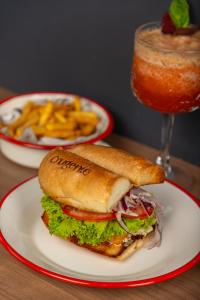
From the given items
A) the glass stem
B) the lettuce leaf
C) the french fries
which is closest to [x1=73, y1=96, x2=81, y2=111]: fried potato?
the french fries

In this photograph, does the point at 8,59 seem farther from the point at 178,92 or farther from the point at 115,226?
the point at 115,226

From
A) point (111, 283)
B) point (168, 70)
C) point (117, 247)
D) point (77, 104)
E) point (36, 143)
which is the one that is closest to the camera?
point (111, 283)

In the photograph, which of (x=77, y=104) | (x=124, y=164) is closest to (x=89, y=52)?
(x=77, y=104)

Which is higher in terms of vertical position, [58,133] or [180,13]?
[180,13]

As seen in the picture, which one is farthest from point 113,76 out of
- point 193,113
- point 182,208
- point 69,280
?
point 69,280

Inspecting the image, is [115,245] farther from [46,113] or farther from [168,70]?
[46,113]

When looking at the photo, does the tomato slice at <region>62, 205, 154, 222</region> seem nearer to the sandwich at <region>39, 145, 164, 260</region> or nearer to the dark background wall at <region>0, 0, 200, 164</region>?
the sandwich at <region>39, 145, 164, 260</region>
